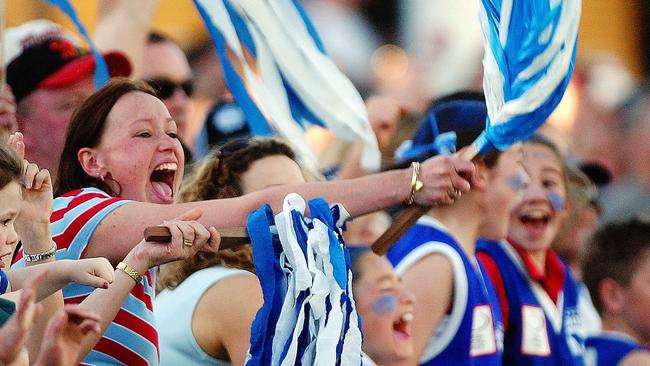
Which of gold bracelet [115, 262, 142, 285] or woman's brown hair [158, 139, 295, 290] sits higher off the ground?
woman's brown hair [158, 139, 295, 290]

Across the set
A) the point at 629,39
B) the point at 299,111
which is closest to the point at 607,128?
the point at 629,39

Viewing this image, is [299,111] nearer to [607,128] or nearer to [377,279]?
A: [377,279]

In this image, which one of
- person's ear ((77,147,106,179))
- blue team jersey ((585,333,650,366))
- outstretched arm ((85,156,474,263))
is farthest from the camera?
blue team jersey ((585,333,650,366))

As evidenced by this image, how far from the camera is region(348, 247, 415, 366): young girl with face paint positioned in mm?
4508

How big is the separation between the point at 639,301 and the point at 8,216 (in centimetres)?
305

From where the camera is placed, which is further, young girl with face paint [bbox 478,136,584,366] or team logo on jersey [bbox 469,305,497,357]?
young girl with face paint [bbox 478,136,584,366]

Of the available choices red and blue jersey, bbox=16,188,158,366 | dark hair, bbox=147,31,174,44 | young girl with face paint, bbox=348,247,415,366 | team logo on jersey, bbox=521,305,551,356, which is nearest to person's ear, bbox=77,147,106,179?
red and blue jersey, bbox=16,188,158,366

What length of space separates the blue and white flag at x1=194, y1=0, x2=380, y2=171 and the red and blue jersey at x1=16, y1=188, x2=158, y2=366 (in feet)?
3.50

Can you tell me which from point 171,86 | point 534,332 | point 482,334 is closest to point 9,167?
point 482,334

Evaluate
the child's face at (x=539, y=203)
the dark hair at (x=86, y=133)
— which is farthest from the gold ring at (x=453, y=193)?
the child's face at (x=539, y=203)

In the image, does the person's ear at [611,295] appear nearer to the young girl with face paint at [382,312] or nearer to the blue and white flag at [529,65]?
the young girl with face paint at [382,312]

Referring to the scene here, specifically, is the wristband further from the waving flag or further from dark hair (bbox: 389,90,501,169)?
dark hair (bbox: 389,90,501,169)

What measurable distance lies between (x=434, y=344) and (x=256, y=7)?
3.77 feet

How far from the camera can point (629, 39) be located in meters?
11.3
